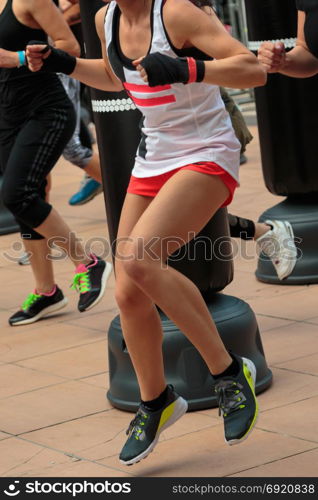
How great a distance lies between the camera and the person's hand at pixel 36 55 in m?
4.25

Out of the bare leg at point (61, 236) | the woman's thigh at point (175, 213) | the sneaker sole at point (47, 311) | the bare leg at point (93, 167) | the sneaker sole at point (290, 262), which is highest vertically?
the woman's thigh at point (175, 213)

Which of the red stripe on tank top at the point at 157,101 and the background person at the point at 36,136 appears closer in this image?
the red stripe on tank top at the point at 157,101

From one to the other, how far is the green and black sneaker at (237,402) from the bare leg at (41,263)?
261cm

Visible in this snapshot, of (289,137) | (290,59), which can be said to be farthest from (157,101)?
(289,137)

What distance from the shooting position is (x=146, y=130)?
167 inches

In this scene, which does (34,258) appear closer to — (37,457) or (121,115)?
(121,115)

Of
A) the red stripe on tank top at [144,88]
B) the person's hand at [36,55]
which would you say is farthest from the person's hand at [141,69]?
the person's hand at [36,55]

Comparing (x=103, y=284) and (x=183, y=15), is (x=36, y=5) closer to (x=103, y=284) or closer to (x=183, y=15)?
(x=103, y=284)

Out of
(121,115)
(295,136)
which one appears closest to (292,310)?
(295,136)

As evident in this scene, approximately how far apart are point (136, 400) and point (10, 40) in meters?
2.45

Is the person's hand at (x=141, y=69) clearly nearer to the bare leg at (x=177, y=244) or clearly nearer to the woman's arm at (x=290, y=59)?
the bare leg at (x=177, y=244)

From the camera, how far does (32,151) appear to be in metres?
6.34

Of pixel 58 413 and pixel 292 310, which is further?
pixel 292 310

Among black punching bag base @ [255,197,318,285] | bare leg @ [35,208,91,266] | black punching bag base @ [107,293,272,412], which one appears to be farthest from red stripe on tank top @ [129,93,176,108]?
black punching bag base @ [255,197,318,285]
